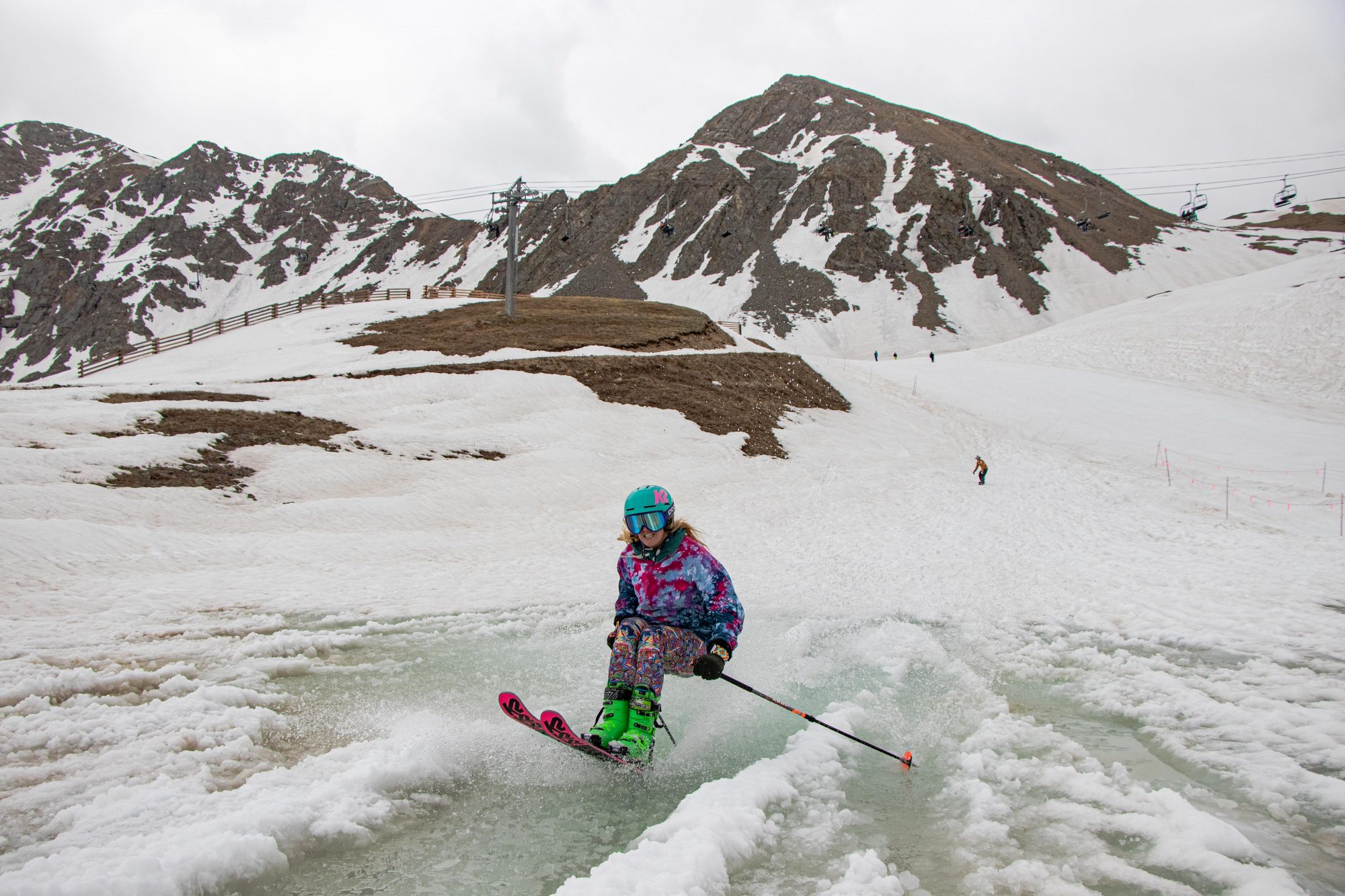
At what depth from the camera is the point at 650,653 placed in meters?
5.83

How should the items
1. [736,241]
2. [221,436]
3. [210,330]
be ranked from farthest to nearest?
[736,241] → [210,330] → [221,436]

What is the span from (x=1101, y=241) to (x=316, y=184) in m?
192

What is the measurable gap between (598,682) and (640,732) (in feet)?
6.76

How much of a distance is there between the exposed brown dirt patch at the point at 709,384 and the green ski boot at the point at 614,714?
1967 centimetres

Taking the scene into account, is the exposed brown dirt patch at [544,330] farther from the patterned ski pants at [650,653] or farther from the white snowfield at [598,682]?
the patterned ski pants at [650,653]

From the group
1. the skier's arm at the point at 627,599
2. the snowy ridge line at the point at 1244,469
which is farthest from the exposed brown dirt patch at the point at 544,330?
the skier's arm at the point at 627,599

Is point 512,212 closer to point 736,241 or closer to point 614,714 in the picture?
point 614,714

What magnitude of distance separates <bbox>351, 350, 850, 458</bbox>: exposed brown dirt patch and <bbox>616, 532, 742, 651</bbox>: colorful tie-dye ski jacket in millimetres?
19136

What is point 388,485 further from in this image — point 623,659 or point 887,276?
point 887,276

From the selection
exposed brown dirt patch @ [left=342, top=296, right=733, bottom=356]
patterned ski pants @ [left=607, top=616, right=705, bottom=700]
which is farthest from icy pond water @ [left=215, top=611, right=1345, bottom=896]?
exposed brown dirt patch @ [left=342, top=296, right=733, bottom=356]

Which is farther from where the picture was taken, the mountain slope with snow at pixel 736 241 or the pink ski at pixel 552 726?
the mountain slope with snow at pixel 736 241

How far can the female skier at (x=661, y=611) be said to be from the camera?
581 centimetres

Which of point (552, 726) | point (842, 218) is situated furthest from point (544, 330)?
point (842, 218)

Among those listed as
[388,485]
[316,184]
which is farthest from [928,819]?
[316,184]
